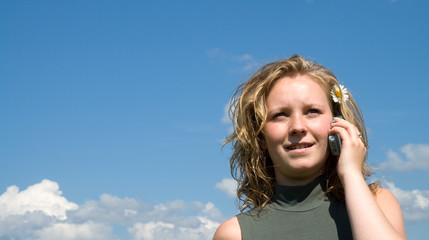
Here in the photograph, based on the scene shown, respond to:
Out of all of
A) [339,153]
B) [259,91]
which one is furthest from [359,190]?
[259,91]

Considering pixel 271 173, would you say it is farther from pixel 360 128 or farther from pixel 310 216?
pixel 360 128

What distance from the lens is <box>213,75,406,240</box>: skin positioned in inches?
167

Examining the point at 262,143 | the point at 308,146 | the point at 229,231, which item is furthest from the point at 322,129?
the point at 229,231

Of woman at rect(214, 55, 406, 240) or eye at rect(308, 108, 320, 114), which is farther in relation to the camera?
eye at rect(308, 108, 320, 114)

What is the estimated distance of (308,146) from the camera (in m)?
4.57

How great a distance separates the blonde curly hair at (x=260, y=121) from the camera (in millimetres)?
4996

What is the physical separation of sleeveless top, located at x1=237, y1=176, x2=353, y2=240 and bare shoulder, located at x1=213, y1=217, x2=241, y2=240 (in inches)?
2.2

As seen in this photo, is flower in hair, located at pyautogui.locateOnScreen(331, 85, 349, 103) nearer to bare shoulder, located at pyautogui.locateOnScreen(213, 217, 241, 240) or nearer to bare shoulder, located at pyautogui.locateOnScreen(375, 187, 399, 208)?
bare shoulder, located at pyautogui.locateOnScreen(375, 187, 399, 208)

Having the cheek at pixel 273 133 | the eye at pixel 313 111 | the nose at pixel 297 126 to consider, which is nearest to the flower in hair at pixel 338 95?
the eye at pixel 313 111

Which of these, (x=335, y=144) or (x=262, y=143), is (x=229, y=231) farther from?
(x=335, y=144)

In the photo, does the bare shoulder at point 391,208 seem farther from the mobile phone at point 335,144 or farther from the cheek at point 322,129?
the cheek at point 322,129

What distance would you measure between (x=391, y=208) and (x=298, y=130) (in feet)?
3.61

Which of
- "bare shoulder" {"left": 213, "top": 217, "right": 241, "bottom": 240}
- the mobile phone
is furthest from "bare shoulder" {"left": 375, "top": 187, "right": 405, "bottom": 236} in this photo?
"bare shoulder" {"left": 213, "top": 217, "right": 241, "bottom": 240}

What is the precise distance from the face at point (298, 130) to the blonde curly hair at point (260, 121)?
0.46 ft
